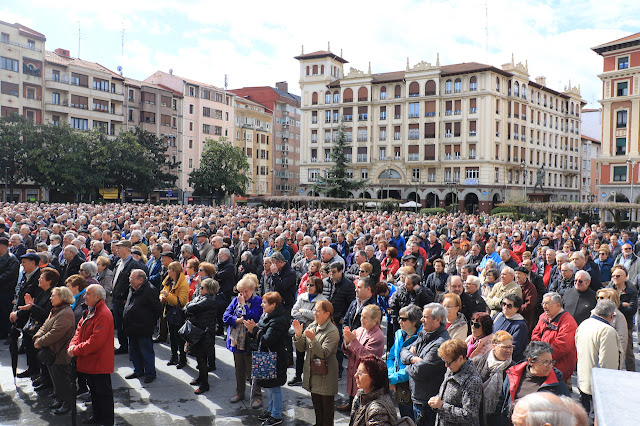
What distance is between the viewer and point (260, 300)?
270 inches

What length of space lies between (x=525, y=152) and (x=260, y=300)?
232ft

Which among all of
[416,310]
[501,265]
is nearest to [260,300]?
[416,310]

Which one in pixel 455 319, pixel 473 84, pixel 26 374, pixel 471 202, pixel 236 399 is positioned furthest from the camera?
pixel 471 202

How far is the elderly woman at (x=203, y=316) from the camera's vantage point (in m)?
7.22

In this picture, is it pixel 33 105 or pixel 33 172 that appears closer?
pixel 33 172

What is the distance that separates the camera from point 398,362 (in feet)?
18.4

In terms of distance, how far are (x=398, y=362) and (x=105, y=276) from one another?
5648 mm

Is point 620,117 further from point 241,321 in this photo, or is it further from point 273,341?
point 273,341

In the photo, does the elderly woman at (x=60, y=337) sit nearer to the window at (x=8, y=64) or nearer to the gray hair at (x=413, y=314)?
the gray hair at (x=413, y=314)

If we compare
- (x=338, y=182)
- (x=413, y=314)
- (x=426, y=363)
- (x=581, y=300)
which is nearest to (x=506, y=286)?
(x=581, y=300)

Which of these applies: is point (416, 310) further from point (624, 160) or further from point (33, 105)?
point (33, 105)

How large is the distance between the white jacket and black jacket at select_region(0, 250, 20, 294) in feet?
29.0

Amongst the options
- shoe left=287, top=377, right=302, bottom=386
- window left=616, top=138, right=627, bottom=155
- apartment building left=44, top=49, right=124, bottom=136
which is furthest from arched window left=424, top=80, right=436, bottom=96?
shoe left=287, top=377, right=302, bottom=386

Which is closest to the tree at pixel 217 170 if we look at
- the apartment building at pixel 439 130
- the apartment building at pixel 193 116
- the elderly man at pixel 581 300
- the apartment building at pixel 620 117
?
the apartment building at pixel 193 116
